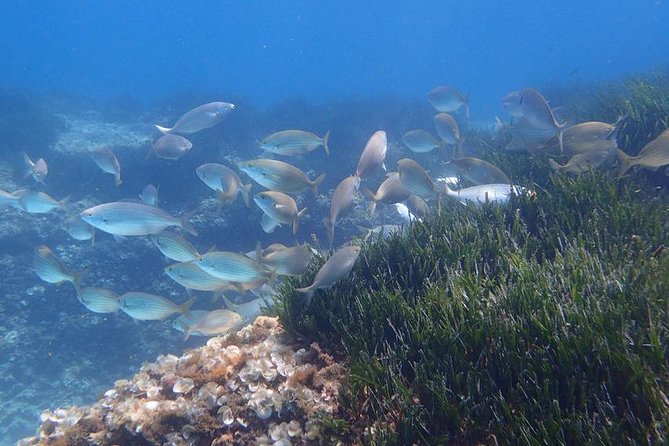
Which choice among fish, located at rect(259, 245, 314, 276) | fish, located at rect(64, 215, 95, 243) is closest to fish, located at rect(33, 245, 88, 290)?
fish, located at rect(64, 215, 95, 243)

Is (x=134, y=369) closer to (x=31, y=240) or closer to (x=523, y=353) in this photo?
(x=31, y=240)

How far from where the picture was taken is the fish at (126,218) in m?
6.26

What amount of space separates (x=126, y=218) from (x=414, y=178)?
467cm

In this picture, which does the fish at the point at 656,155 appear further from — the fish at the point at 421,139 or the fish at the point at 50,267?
the fish at the point at 50,267

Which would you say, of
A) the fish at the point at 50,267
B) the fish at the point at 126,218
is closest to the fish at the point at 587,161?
the fish at the point at 126,218

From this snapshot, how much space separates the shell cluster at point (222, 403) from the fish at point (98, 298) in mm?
2951

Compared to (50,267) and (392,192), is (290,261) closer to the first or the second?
(392,192)

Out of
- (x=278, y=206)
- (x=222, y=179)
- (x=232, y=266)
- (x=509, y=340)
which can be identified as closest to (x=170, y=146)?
(x=222, y=179)

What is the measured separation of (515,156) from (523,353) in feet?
25.9

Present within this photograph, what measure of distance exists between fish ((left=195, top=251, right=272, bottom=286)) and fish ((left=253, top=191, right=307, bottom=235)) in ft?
3.96

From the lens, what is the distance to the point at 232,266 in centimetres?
524

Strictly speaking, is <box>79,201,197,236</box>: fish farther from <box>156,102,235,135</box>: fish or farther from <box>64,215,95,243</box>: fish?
<box>64,215,95,243</box>: fish

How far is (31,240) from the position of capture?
13.8 meters

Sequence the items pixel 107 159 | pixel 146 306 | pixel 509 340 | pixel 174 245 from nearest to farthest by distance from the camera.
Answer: pixel 509 340 < pixel 174 245 < pixel 146 306 < pixel 107 159
